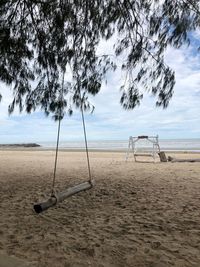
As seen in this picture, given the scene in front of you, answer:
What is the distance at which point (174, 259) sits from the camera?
298cm

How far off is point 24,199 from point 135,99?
2695 mm

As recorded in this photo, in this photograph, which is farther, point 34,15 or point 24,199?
point 34,15

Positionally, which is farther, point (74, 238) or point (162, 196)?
point (162, 196)

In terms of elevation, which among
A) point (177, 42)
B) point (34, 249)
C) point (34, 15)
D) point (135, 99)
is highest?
point (34, 15)

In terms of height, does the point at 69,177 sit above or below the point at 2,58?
below

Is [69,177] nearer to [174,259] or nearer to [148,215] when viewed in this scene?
[148,215]

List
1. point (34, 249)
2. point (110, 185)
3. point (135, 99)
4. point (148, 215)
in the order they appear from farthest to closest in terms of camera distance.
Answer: point (110, 185), point (135, 99), point (148, 215), point (34, 249)

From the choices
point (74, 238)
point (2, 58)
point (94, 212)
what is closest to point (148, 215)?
point (94, 212)

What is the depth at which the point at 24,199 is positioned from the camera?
18.1 ft

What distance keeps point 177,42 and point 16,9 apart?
11.6 feet

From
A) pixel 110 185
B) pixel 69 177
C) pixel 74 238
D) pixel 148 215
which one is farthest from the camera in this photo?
pixel 69 177

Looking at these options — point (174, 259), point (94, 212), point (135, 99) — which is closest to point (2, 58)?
point (135, 99)

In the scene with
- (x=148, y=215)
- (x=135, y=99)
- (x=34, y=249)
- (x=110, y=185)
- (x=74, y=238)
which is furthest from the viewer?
(x=110, y=185)

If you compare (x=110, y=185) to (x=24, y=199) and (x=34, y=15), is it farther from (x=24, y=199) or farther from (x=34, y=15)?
(x=34, y=15)
